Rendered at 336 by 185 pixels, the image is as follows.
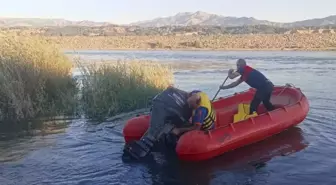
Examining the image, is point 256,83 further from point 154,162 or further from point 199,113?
point 154,162

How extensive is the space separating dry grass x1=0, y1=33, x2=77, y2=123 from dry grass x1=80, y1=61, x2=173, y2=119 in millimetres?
754

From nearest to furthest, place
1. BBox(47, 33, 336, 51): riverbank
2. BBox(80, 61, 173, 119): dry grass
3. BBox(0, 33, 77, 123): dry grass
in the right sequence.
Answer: BBox(0, 33, 77, 123): dry grass < BBox(80, 61, 173, 119): dry grass < BBox(47, 33, 336, 51): riverbank

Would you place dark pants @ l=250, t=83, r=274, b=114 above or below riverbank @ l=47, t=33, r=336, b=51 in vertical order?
above

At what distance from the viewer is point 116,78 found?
16.4 meters

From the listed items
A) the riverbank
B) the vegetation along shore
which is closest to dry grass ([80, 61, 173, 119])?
the vegetation along shore

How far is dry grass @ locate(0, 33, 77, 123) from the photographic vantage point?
15133 mm

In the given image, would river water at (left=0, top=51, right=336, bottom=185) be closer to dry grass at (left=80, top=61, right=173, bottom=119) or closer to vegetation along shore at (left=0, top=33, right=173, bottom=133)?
dry grass at (left=80, top=61, right=173, bottom=119)

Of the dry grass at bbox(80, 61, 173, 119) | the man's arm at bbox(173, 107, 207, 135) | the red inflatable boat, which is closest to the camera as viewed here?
the red inflatable boat

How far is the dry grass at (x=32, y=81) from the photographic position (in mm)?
15133

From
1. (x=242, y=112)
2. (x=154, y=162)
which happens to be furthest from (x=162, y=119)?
(x=242, y=112)

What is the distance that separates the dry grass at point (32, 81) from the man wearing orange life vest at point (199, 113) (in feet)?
20.9

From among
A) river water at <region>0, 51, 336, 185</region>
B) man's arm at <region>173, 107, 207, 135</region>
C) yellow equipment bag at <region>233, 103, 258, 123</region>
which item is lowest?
river water at <region>0, 51, 336, 185</region>

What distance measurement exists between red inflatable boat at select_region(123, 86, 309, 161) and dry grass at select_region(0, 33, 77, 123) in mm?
4806

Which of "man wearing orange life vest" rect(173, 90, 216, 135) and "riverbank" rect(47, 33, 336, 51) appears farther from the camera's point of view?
"riverbank" rect(47, 33, 336, 51)
